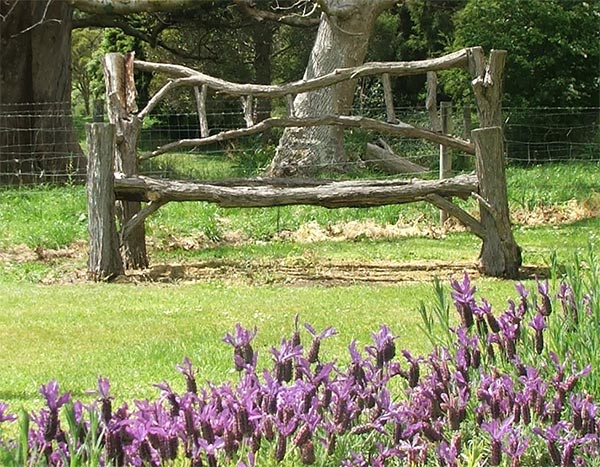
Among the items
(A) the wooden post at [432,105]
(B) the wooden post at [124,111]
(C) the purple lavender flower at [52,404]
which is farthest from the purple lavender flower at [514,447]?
(A) the wooden post at [432,105]

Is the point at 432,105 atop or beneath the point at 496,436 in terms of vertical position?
atop

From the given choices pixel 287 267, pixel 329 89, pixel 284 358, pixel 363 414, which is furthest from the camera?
pixel 329 89

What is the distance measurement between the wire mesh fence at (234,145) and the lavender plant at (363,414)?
12914mm

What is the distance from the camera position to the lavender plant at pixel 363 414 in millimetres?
2943

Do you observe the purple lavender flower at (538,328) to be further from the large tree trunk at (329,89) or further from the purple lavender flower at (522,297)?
the large tree trunk at (329,89)

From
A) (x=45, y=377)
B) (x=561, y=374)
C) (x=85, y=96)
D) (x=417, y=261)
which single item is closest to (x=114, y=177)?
(x=417, y=261)

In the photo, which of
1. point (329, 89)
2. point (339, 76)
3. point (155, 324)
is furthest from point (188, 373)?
point (329, 89)

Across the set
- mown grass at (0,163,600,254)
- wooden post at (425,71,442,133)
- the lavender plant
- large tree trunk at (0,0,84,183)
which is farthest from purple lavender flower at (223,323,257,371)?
large tree trunk at (0,0,84,183)

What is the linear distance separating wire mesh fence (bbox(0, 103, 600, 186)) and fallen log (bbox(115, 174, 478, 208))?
263 inches

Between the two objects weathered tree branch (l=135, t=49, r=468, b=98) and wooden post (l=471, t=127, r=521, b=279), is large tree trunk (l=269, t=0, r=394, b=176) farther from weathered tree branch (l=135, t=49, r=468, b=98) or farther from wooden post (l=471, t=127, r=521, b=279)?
wooden post (l=471, t=127, r=521, b=279)

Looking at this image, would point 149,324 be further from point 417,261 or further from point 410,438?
point 410,438

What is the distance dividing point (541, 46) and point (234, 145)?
7245mm

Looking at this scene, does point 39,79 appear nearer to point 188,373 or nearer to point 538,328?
point 538,328

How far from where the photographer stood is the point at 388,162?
764 inches
